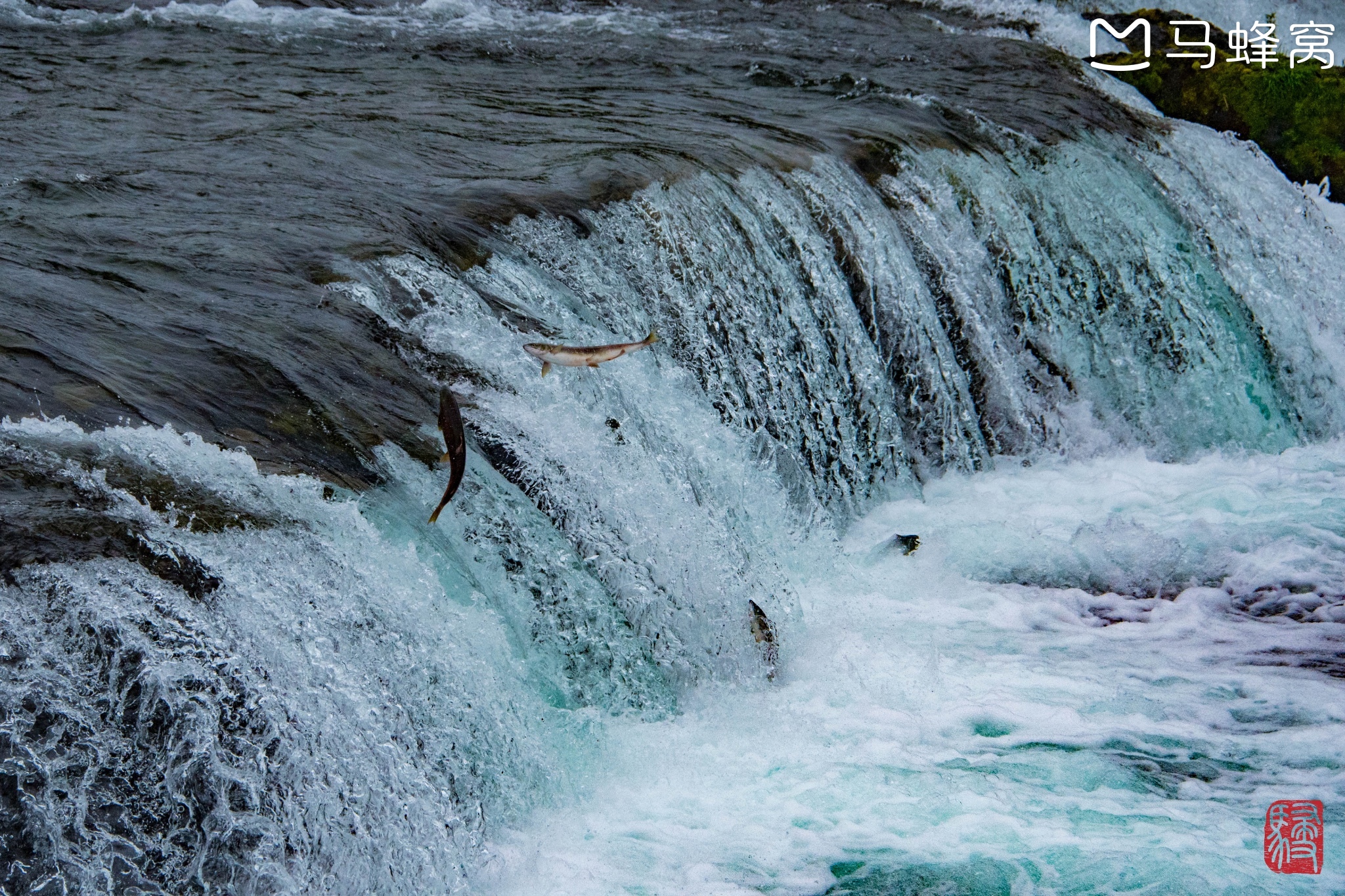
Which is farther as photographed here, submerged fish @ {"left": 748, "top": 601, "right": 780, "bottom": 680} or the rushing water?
submerged fish @ {"left": 748, "top": 601, "right": 780, "bottom": 680}

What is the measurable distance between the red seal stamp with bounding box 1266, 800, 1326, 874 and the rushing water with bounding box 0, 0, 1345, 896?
0.18ft

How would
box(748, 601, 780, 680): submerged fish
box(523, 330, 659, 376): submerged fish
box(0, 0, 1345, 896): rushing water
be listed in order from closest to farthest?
1. box(0, 0, 1345, 896): rushing water
2. box(523, 330, 659, 376): submerged fish
3. box(748, 601, 780, 680): submerged fish

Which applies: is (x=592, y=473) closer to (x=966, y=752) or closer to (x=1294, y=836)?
(x=966, y=752)

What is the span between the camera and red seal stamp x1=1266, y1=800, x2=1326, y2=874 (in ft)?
12.0

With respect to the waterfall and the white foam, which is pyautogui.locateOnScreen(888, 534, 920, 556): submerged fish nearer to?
the white foam

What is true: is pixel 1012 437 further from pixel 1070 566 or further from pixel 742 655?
pixel 742 655

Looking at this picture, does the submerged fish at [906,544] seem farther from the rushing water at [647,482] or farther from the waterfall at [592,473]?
the waterfall at [592,473]

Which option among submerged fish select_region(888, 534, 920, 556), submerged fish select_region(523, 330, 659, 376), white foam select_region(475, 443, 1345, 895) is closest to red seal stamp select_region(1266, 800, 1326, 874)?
white foam select_region(475, 443, 1345, 895)

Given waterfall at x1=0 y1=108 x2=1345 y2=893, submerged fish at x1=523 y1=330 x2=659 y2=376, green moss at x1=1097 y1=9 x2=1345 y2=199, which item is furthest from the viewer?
green moss at x1=1097 y1=9 x2=1345 y2=199

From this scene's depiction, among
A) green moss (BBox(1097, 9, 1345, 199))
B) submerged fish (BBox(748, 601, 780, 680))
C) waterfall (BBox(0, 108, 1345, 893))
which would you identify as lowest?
submerged fish (BBox(748, 601, 780, 680))

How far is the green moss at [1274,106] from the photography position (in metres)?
9.47

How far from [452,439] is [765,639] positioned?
1.35 m

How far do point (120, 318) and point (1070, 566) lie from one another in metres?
3.86

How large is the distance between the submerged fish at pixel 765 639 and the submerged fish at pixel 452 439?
1.18 meters
